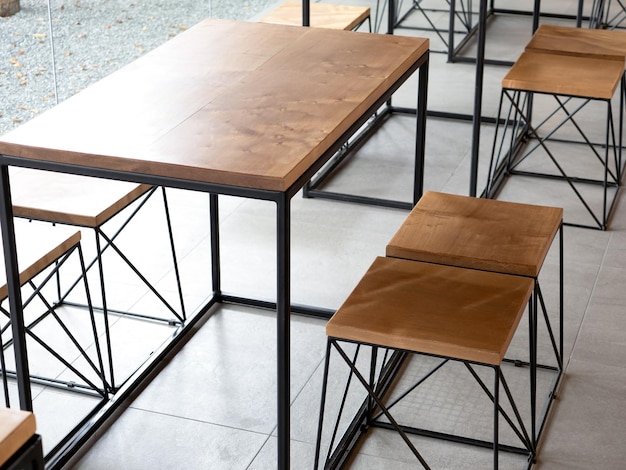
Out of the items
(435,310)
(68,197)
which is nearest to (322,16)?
(68,197)

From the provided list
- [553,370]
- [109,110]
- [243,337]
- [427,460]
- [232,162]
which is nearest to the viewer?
[232,162]

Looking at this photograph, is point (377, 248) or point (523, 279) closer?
point (523, 279)

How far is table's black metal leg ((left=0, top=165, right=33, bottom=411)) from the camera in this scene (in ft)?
7.58

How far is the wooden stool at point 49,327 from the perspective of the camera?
8.77 feet

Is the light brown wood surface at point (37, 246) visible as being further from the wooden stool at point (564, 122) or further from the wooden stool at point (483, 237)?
the wooden stool at point (564, 122)

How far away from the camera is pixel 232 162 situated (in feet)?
7.02

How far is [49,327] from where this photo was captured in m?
3.48

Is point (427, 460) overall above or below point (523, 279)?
below

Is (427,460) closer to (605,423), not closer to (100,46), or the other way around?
(605,423)

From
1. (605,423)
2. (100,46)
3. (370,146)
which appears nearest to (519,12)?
(370,146)

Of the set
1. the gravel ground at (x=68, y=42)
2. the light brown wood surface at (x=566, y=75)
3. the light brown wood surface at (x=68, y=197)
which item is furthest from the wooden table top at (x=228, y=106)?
the gravel ground at (x=68, y=42)

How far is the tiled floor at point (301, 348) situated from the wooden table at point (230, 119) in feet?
0.77

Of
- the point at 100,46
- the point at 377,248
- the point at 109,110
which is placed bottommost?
the point at 377,248

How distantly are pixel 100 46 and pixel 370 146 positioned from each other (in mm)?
1440
